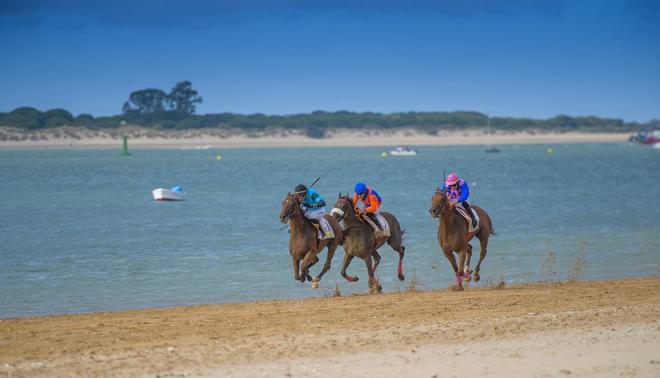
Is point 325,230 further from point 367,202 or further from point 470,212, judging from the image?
point 470,212

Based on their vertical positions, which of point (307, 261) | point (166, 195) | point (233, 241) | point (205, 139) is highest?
point (307, 261)

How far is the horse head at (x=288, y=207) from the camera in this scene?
54.1 ft

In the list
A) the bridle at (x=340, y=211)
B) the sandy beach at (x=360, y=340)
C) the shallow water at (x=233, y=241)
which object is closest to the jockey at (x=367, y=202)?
the bridle at (x=340, y=211)

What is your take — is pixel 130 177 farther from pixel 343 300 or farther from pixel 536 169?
pixel 343 300

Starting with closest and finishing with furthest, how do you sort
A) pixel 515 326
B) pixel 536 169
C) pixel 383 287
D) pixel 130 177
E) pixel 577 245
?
pixel 515 326 < pixel 383 287 < pixel 577 245 < pixel 130 177 < pixel 536 169

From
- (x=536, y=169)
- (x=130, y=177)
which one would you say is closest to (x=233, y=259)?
(x=130, y=177)

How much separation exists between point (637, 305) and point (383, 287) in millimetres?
6413

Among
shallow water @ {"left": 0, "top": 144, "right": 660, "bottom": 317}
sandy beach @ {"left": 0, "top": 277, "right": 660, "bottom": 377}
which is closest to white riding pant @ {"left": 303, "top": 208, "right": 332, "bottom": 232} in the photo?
shallow water @ {"left": 0, "top": 144, "right": 660, "bottom": 317}

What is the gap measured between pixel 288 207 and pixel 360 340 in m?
5.21

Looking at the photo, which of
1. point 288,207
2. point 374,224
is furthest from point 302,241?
point 374,224

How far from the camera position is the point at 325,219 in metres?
17.6

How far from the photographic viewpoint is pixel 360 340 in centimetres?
1164

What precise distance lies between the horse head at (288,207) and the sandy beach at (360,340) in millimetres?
1649

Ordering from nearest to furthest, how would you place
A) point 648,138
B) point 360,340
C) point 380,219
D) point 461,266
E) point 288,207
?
point 360,340, point 288,207, point 461,266, point 380,219, point 648,138
